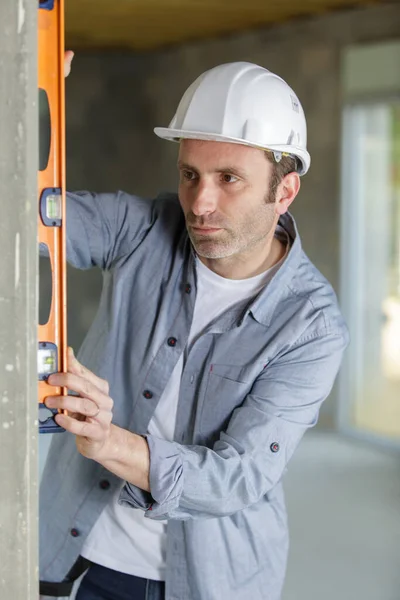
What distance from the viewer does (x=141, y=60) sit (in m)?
8.38

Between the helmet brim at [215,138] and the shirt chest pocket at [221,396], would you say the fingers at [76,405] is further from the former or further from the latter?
the helmet brim at [215,138]

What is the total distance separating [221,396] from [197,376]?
75 millimetres

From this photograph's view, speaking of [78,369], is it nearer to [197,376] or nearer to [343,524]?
[197,376]

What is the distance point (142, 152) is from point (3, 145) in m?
7.57

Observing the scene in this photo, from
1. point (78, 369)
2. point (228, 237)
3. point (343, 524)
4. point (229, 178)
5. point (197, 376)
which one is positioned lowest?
point (343, 524)

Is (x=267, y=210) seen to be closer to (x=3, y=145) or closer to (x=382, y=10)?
(x=3, y=145)

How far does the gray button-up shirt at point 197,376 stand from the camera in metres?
1.76

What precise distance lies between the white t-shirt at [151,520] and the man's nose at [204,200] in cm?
20

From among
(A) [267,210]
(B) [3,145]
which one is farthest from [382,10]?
(B) [3,145]

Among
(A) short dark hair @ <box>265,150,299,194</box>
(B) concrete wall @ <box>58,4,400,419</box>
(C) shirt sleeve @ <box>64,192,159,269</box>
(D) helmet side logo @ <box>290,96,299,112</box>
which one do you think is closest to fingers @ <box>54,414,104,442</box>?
(C) shirt sleeve @ <box>64,192,159,269</box>

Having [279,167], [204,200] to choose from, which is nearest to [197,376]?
[204,200]

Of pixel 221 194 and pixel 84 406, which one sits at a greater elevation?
pixel 221 194

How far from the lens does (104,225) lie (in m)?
1.91

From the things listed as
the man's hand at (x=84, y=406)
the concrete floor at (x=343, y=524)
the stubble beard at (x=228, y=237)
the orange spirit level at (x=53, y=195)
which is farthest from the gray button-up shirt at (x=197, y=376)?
the concrete floor at (x=343, y=524)
